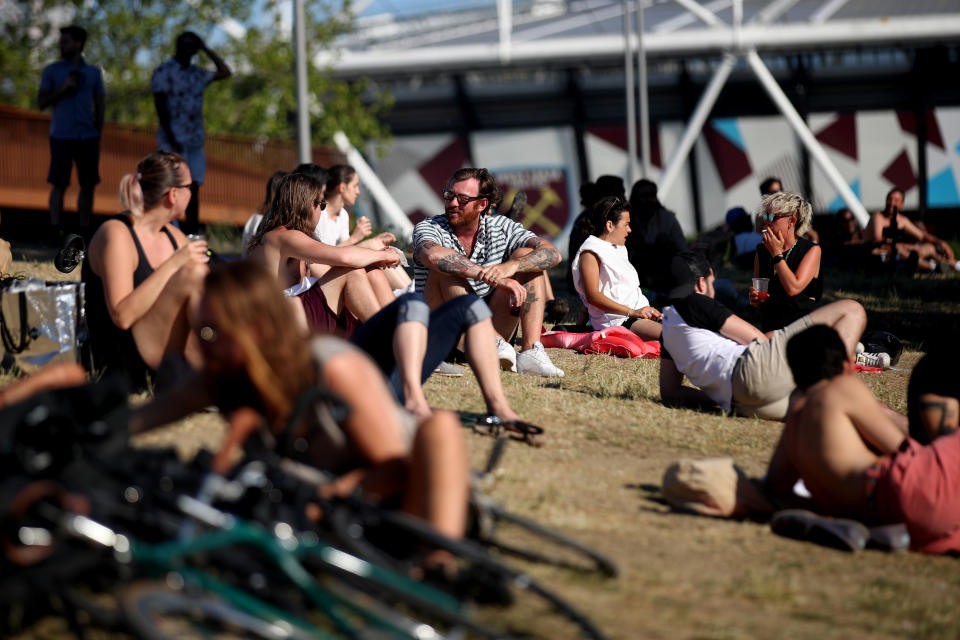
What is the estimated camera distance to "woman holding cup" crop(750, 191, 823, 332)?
7.95 m

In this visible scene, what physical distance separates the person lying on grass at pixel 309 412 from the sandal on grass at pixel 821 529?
6.18ft

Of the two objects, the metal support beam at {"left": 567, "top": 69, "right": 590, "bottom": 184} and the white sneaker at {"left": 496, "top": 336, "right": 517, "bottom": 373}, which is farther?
the metal support beam at {"left": 567, "top": 69, "right": 590, "bottom": 184}

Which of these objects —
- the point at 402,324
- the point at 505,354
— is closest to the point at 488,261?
the point at 505,354

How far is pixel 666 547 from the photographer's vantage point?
180 inches

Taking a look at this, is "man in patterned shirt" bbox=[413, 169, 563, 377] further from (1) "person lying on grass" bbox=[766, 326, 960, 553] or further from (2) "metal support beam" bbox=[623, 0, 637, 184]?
(2) "metal support beam" bbox=[623, 0, 637, 184]

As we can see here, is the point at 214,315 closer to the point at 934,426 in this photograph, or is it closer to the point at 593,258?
the point at 934,426

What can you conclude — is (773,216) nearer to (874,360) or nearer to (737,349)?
(737,349)

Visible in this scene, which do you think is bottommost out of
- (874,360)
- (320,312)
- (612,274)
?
(874,360)

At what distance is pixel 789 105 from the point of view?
95.0 ft

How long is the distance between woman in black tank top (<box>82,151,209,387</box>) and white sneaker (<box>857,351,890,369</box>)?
558 cm

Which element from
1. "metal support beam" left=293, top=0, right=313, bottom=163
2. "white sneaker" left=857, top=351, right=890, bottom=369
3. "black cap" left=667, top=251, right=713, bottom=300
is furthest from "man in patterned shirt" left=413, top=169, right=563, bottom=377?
"metal support beam" left=293, top=0, right=313, bottom=163

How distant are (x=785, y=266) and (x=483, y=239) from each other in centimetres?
204

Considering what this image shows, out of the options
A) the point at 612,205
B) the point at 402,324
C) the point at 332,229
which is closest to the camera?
the point at 402,324

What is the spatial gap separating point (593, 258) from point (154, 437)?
472cm
